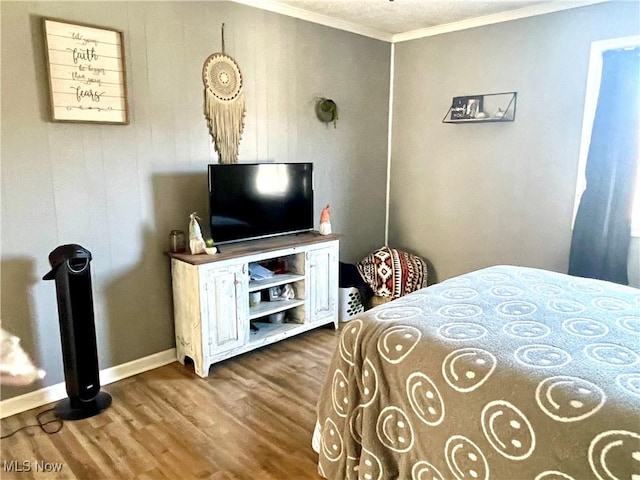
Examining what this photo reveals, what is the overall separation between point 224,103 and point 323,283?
149 centimetres

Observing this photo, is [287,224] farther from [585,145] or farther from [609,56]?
[609,56]

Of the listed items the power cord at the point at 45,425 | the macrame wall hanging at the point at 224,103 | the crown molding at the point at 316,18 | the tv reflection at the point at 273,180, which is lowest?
the power cord at the point at 45,425

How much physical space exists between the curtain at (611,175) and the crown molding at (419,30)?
51cm

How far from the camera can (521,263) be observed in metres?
3.64

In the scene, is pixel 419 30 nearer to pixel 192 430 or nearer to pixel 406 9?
pixel 406 9

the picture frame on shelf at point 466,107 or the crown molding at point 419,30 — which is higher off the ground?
the crown molding at point 419,30

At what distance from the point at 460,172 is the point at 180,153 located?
2328 millimetres

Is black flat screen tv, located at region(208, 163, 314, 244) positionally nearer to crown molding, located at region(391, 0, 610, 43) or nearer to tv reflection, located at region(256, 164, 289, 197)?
tv reflection, located at region(256, 164, 289, 197)

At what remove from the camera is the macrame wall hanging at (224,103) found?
9.86ft

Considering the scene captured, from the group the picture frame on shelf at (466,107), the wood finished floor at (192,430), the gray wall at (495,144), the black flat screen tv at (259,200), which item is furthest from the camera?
the picture frame on shelf at (466,107)

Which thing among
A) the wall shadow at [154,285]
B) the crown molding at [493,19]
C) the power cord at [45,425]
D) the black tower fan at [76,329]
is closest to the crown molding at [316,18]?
the crown molding at [493,19]

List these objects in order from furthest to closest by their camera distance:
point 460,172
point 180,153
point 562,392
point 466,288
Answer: point 460,172, point 180,153, point 466,288, point 562,392

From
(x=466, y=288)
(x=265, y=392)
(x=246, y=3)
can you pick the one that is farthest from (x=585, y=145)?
(x=265, y=392)

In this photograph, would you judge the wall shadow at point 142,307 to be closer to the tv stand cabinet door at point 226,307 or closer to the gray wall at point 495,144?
the tv stand cabinet door at point 226,307
